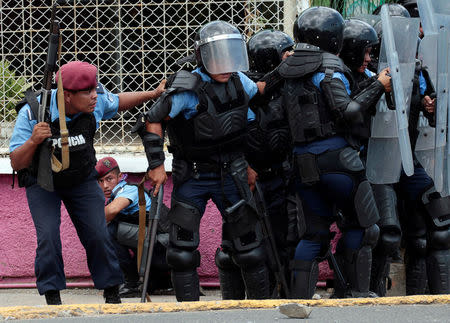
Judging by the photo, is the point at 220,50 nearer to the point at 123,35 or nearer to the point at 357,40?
the point at 357,40

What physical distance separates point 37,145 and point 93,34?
2.74m

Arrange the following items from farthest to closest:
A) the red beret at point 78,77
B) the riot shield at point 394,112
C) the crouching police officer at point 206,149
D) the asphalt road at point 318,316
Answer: the crouching police officer at point 206,149 < the red beret at point 78,77 < the riot shield at point 394,112 < the asphalt road at point 318,316

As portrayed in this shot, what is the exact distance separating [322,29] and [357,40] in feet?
1.43

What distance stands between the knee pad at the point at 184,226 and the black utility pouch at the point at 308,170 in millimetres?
679

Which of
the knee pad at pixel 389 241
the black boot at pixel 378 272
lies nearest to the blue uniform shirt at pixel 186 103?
the knee pad at pixel 389 241

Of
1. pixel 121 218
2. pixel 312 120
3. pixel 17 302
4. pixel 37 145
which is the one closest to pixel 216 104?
pixel 312 120

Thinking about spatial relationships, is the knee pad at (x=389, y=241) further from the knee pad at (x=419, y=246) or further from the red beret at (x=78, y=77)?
the red beret at (x=78, y=77)

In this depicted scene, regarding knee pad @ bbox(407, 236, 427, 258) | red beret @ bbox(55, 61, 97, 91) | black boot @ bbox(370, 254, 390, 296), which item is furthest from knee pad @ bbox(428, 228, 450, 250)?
red beret @ bbox(55, 61, 97, 91)

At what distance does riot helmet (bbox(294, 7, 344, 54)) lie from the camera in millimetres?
5852

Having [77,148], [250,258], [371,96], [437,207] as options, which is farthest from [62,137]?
[437,207]

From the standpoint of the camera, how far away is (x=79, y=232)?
6.07 m

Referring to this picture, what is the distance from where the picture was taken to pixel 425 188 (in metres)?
6.42

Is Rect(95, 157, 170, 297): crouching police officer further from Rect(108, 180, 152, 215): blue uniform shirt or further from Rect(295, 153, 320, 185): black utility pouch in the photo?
Rect(295, 153, 320, 185): black utility pouch

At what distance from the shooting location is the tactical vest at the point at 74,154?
18.9 feet
